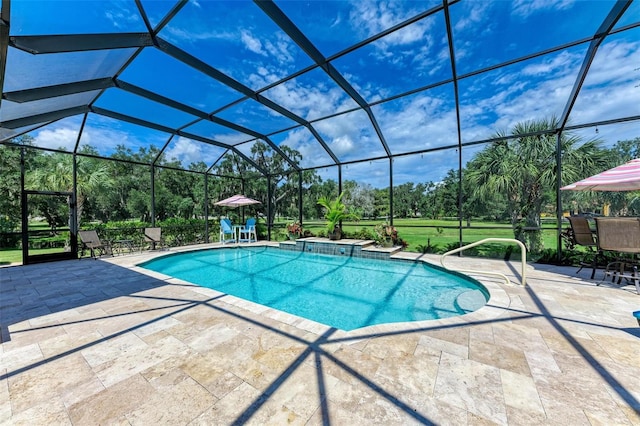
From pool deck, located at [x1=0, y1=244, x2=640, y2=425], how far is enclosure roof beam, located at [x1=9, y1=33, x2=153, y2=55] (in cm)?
327

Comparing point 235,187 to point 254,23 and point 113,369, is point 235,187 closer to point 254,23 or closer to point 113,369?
point 254,23

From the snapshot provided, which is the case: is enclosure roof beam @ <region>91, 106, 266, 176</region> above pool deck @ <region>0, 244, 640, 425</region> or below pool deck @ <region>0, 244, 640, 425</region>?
above

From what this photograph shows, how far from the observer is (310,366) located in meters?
2.13

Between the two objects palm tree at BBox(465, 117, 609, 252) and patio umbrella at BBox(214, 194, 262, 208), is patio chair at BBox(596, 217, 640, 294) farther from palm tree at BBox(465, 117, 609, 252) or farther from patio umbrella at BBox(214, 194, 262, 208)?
patio umbrella at BBox(214, 194, 262, 208)

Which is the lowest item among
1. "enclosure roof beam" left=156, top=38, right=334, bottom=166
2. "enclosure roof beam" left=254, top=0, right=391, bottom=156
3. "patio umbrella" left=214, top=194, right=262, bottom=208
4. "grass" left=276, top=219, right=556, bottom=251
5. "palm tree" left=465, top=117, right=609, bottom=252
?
"grass" left=276, top=219, right=556, bottom=251

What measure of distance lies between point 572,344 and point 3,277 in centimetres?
977

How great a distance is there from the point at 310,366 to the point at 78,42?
191 inches

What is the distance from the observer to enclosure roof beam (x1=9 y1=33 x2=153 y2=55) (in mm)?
2873

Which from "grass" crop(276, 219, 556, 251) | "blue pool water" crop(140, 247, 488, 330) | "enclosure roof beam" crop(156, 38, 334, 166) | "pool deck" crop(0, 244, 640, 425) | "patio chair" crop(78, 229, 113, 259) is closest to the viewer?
"pool deck" crop(0, 244, 640, 425)

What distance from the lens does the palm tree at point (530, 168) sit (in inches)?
305

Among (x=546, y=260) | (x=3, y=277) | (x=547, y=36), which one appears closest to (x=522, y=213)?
(x=546, y=260)

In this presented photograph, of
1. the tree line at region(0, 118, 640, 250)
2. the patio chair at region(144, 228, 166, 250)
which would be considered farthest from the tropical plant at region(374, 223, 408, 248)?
the patio chair at region(144, 228, 166, 250)

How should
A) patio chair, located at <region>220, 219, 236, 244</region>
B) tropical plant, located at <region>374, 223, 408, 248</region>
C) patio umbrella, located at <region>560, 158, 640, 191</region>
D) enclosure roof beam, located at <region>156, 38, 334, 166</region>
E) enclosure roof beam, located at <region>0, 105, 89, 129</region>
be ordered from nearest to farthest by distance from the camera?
patio umbrella, located at <region>560, 158, 640, 191</region>, enclosure roof beam, located at <region>156, 38, 334, 166</region>, enclosure roof beam, located at <region>0, 105, 89, 129</region>, tropical plant, located at <region>374, 223, 408, 248</region>, patio chair, located at <region>220, 219, 236, 244</region>

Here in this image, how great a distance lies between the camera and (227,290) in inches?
221
